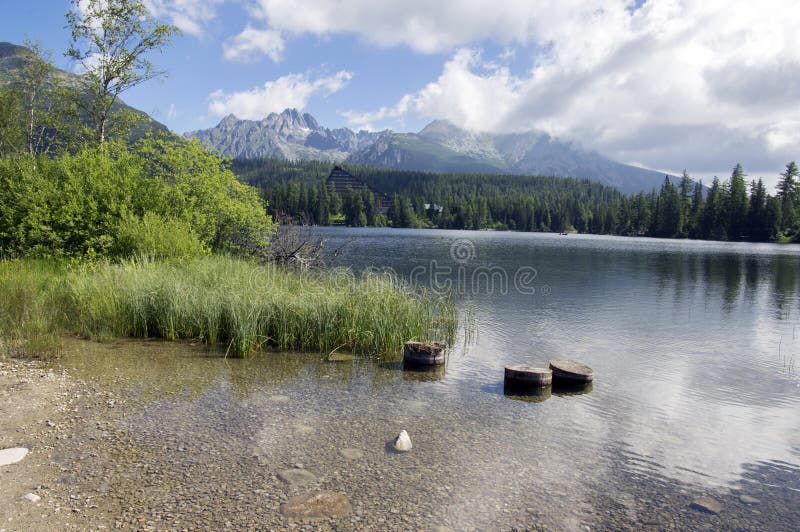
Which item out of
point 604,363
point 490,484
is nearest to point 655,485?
point 490,484

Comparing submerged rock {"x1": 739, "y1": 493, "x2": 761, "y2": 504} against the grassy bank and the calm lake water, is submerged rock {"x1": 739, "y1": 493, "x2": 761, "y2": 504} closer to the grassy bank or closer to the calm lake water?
the calm lake water

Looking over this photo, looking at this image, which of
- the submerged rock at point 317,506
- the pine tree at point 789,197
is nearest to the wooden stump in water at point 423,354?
the submerged rock at point 317,506

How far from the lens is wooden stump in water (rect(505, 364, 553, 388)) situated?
12.4 metres

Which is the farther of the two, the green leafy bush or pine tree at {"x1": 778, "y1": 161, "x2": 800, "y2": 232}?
pine tree at {"x1": 778, "y1": 161, "x2": 800, "y2": 232}

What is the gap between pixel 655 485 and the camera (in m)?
7.80

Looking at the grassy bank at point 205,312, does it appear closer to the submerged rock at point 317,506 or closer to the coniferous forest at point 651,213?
the submerged rock at point 317,506

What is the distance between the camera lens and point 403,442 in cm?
862

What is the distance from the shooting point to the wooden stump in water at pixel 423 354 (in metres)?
13.8

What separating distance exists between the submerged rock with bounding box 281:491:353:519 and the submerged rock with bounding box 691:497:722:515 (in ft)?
16.8

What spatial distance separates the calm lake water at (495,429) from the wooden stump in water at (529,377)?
0.59 meters

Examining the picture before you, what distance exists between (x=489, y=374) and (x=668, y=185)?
492 ft

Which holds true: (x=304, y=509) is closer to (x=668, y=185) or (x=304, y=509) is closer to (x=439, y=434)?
(x=439, y=434)

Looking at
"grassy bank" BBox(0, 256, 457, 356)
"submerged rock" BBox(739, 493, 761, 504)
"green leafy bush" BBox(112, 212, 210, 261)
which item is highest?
"green leafy bush" BBox(112, 212, 210, 261)

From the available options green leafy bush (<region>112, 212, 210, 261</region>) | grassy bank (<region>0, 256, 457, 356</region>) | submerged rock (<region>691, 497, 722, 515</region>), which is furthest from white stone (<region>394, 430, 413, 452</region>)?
green leafy bush (<region>112, 212, 210, 261</region>)
